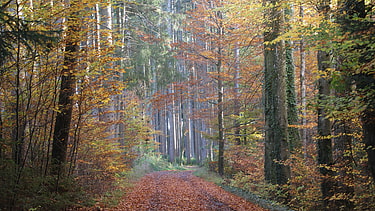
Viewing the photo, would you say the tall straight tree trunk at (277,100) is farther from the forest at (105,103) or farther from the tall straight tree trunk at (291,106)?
the tall straight tree trunk at (291,106)

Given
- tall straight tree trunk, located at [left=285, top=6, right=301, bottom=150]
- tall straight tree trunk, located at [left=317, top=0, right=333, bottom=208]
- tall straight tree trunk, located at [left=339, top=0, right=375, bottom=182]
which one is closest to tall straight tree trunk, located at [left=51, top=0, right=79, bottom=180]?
tall straight tree trunk, located at [left=339, top=0, right=375, bottom=182]

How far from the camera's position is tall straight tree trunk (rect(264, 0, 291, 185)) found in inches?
404

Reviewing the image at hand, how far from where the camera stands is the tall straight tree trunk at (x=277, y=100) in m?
10.3

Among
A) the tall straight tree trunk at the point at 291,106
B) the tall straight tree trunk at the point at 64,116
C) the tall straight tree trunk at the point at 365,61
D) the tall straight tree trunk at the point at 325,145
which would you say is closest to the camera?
the tall straight tree trunk at the point at 365,61

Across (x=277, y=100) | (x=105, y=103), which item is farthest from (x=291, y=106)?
(x=105, y=103)

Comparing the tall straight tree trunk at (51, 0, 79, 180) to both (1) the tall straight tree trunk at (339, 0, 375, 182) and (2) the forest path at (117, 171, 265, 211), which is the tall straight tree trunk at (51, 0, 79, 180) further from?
(1) the tall straight tree trunk at (339, 0, 375, 182)

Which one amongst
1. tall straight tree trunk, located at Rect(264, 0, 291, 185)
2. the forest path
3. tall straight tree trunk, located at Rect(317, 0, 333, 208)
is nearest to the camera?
tall straight tree trunk, located at Rect(317, 0, 333, 208)

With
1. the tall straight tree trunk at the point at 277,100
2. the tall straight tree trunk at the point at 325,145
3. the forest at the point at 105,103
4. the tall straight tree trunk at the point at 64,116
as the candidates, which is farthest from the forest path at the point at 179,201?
the tall straight tree trunk at the point at 64,116

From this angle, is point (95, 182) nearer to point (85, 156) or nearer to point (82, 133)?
point (85, 156)

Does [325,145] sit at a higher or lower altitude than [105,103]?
lower

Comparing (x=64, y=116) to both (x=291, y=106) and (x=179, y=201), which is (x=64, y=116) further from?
(x=291, y=106)

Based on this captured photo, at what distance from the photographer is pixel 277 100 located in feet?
34.4

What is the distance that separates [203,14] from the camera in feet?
57.5

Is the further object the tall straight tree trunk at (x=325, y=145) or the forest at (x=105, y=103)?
the tall straight tree trunk at (x=325, y=145)
